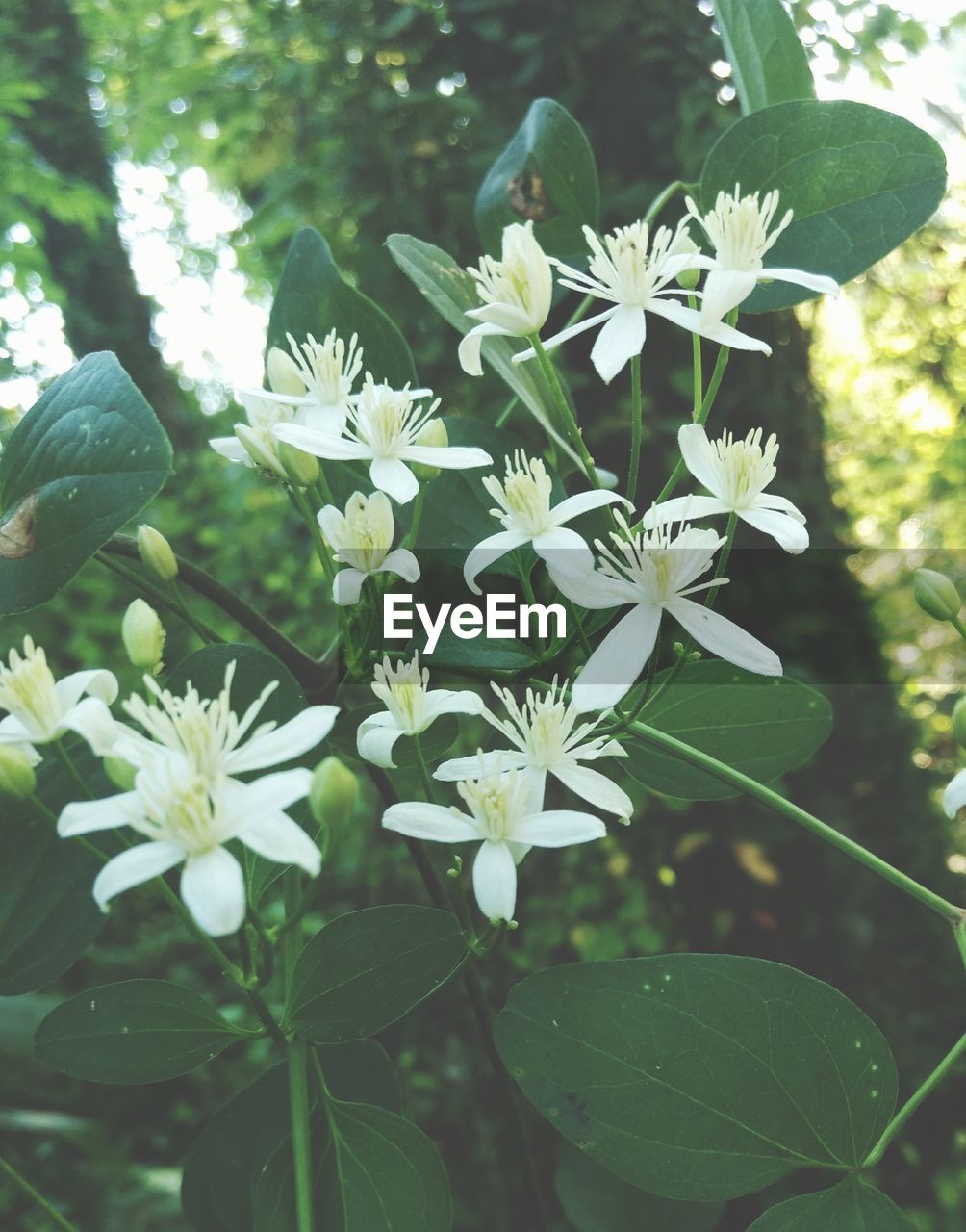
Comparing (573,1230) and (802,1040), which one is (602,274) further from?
(573,1230)

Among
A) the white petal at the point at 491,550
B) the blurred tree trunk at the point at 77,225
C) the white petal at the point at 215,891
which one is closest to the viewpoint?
the white petal at the point at 215,891

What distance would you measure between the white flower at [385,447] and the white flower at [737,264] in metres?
0.08

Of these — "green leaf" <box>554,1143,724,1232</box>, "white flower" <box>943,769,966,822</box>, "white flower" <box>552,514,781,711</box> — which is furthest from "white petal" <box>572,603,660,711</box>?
"green leaf" <box>554,1143,724,1232</box>

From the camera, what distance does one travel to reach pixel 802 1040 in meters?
0.30

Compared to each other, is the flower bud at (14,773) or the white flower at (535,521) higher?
the white flower at (535,521)

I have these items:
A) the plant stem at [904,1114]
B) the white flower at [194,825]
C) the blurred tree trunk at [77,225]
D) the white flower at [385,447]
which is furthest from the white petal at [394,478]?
the blurred tree trunk at [77,225]

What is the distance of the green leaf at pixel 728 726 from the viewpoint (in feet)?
1.25

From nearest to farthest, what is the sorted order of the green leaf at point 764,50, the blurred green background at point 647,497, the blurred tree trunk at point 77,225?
1. the green leaf at point 764,50
2. the blurred green background at point 647,497
3. the blurred tree trunk at point 77,225

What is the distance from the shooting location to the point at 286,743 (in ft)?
0.84

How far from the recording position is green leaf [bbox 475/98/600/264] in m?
0.45

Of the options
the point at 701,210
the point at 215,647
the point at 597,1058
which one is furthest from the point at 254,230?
the point at 597,1058

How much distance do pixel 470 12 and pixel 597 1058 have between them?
3.57 ft

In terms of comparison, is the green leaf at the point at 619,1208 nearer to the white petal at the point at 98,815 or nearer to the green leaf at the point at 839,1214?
the green leaf at the point at 839,1214

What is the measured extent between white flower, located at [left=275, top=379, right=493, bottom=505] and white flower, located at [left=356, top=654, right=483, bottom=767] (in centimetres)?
5
